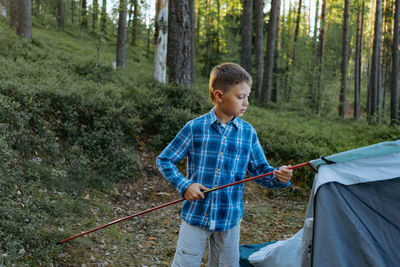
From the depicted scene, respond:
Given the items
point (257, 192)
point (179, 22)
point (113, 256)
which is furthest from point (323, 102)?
point (113, 256)

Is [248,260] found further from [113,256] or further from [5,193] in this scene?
[5,193]

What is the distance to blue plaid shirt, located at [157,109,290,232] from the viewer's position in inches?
94.3

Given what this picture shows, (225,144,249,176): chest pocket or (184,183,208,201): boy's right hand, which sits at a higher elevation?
(225,144,249,176): chest pocket

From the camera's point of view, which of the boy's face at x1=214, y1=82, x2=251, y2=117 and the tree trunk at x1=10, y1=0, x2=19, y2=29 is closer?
the boy's face at x1=214, y1=82, x2=251, y2=117

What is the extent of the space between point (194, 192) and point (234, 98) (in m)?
0.72

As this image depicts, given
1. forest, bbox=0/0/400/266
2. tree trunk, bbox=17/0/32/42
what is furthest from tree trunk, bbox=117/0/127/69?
tree trunk, bbox=17/0/32/42

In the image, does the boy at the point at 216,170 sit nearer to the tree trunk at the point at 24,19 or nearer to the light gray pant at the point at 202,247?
the light gray pant at the point at 202,247

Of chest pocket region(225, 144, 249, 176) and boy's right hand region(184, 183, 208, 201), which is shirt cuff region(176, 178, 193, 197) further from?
chest pocket region(225, 144, 249, 176)

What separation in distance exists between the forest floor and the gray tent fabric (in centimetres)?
226

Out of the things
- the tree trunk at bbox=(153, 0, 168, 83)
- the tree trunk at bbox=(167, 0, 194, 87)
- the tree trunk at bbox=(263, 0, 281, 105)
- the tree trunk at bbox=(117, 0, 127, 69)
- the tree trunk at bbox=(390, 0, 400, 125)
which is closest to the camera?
the tree trunk at bbox=(167, 0, 194, 87)

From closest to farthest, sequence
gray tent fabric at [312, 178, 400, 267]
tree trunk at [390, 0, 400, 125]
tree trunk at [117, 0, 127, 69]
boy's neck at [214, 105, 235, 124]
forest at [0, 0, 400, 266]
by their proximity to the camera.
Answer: gray tent fabric at [312, 178, 400, 267] < boy's neck at [214, 105, 235, 124] < forest at [0, 0, 400, 266] < tree trunk at [390, 0, 400, 125] < tree trunk at [117, 0, 127, 69]

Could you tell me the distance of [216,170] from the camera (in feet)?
7.98

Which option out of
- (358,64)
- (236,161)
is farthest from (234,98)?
(358,64)

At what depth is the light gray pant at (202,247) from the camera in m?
2.40
